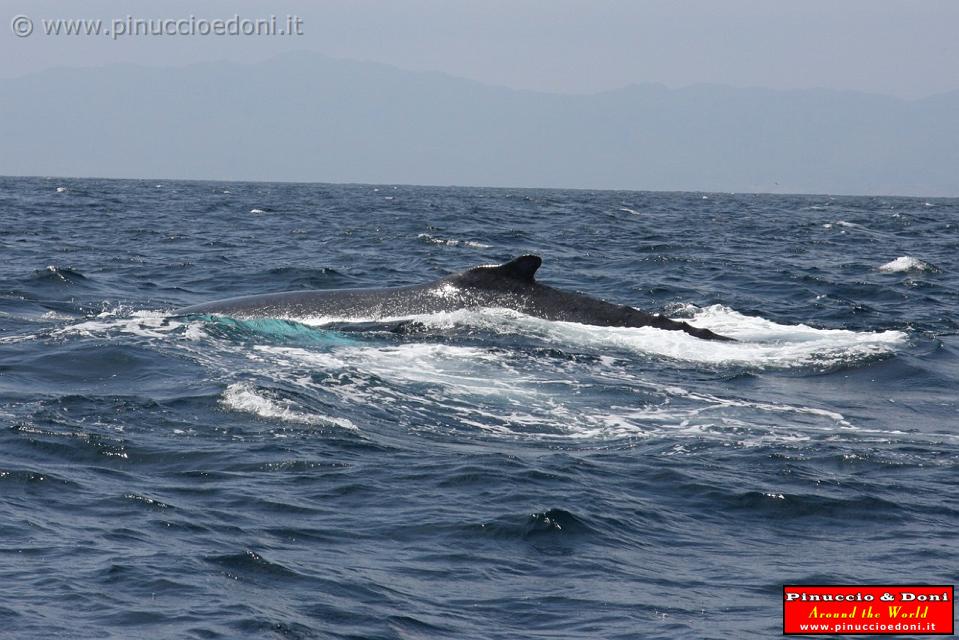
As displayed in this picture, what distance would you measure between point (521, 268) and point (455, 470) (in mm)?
7651

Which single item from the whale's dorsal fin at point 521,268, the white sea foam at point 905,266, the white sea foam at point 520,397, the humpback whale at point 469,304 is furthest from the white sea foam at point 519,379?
the white sea foam at point 905,266

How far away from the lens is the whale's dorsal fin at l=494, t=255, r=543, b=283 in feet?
54.3

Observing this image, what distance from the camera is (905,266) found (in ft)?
102

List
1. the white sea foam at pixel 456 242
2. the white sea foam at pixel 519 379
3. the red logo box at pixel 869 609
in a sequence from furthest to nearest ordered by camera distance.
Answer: the white sea foam at pixel 456 242
the white sea foam at pixel 519 379
the red logo box at pixel 869 609

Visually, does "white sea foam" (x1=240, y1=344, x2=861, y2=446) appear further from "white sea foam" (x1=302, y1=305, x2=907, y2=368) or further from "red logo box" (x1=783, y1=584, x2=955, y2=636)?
"red logo box" (x1=783, y1=584, x2=955, y2=636)

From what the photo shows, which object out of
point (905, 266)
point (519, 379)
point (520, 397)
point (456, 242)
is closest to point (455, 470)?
point (520, 397)

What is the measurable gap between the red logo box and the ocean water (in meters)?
0.20

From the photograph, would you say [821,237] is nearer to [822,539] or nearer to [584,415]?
[584,415]

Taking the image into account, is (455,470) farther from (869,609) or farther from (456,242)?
(456,242)

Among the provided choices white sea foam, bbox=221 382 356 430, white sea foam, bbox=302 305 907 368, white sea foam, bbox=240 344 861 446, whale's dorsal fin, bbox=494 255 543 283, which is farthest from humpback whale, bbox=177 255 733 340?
white sea foam, bbox=221 382 356 430

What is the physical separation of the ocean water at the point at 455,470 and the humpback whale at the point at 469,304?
1.20 ft

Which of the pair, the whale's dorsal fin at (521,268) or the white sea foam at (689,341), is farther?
the whale's dorsal fin at (521,268)

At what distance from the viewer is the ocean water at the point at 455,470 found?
6.89 meters

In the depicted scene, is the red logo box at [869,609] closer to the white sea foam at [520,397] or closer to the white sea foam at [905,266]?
the white sea foam at [520,397]
